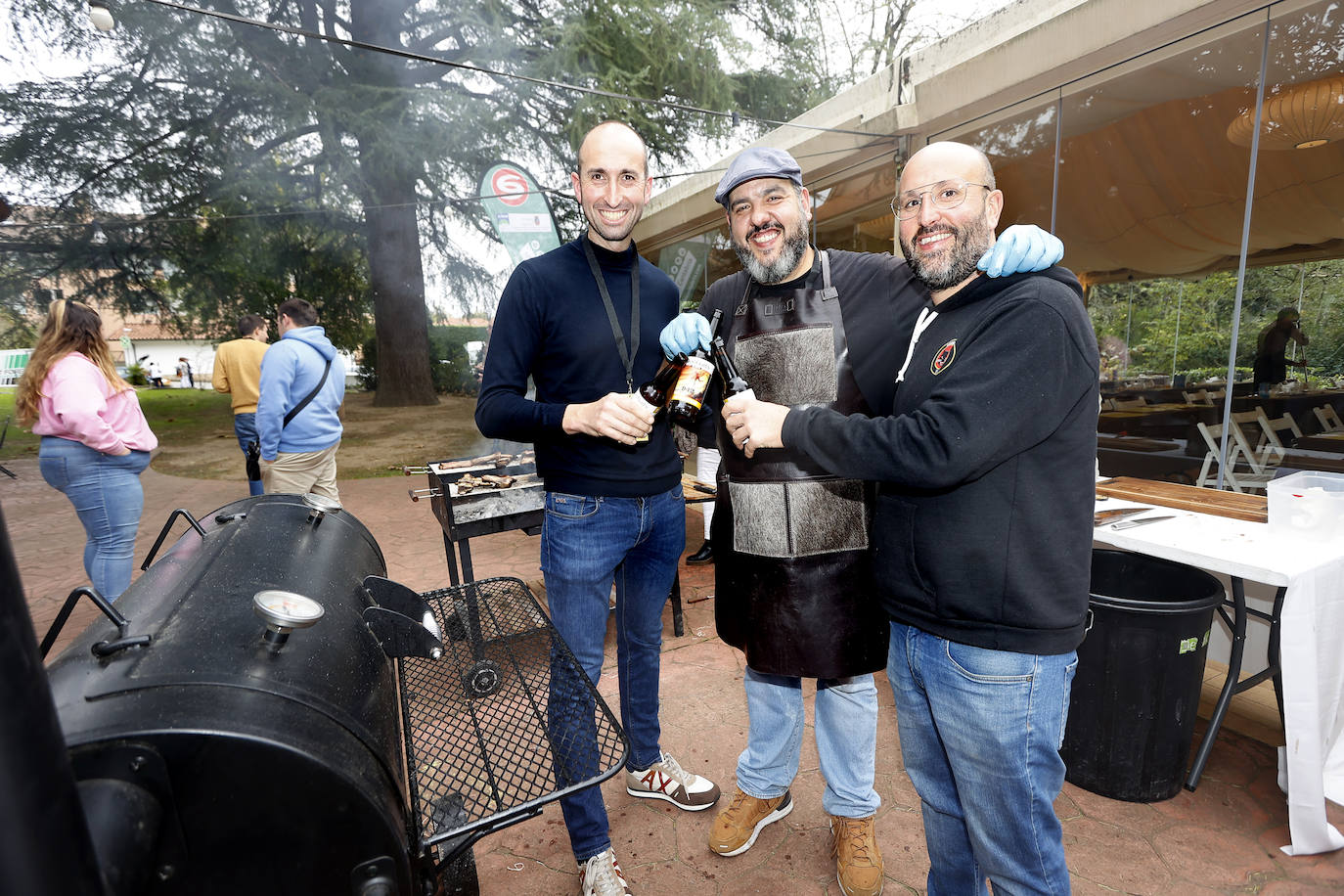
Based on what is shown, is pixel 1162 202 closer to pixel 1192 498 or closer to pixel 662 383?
pixel 1192 498

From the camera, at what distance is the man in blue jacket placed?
4.71 m

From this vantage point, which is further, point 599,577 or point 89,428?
point 89,428

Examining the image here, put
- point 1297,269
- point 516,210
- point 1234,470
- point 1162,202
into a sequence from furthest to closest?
point 1162,202, point 1297,269, point 516,210, point 1234,470

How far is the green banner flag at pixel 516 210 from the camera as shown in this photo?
634 centimetres

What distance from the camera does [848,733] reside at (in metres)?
2.26

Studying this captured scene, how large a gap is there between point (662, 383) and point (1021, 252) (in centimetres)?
121

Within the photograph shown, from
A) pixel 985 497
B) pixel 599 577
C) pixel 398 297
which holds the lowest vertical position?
pixel 599 577

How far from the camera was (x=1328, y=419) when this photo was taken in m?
6.33

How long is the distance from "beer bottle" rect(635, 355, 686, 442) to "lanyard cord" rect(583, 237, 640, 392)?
0.07m

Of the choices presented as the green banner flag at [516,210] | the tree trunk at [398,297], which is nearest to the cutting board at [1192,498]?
the green banner flag at [516,210]

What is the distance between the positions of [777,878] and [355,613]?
1.81 metres

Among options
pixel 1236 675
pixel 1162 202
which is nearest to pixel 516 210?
pixel 1236 675

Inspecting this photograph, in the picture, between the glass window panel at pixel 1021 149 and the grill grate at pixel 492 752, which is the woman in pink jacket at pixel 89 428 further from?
the glass window panel at pixel 1021 149

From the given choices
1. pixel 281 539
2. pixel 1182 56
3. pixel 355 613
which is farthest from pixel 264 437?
pixel 1182 56
